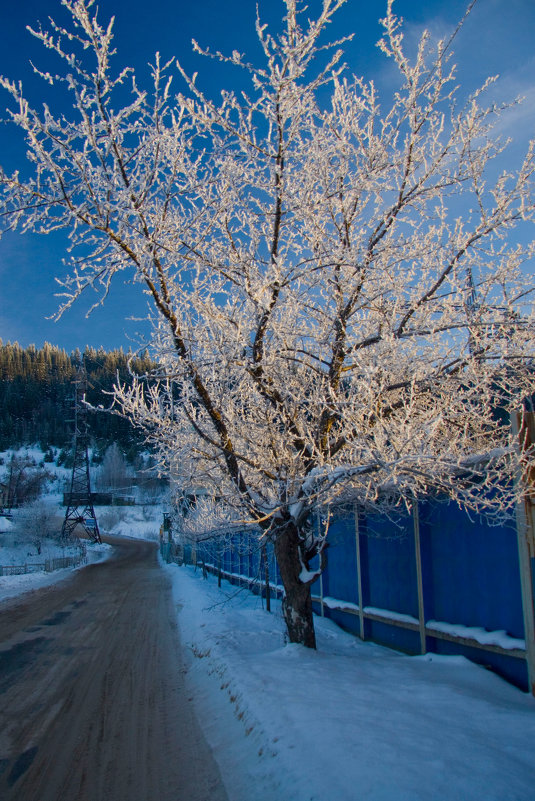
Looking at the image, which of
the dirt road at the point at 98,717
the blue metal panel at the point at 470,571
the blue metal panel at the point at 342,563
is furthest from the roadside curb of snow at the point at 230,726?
the blue metal panel at the point at 470,571

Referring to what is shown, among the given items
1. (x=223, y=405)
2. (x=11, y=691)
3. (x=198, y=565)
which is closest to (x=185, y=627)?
(x=11, y=691)

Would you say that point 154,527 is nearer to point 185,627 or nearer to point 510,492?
point 185,627

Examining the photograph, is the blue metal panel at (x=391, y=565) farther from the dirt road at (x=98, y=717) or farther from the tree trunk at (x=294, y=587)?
the dirt road at (x=98, y=717)

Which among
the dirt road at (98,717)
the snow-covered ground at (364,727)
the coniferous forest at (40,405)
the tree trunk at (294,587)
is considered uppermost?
the coniferous forest at (40,405)

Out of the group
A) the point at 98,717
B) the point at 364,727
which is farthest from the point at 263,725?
the point at 98,717

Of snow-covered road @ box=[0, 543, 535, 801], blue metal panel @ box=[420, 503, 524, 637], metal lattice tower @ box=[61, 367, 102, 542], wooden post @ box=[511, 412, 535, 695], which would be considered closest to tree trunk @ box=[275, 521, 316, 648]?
snow-covered road @ box=[0, 543, 535, 801]

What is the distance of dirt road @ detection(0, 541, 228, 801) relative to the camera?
3.88m

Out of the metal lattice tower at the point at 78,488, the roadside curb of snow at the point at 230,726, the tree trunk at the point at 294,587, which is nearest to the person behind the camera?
the roadside curb of snow at the point at 230,726

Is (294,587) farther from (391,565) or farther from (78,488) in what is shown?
(78,488)

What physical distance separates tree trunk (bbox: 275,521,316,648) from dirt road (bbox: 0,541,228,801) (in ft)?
5.09

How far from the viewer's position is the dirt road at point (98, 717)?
3885 mm

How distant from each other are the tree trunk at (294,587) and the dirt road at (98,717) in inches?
61.1

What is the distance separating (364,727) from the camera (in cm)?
380

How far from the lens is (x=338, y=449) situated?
20.2ft
